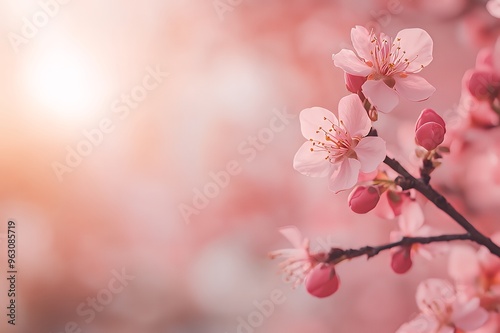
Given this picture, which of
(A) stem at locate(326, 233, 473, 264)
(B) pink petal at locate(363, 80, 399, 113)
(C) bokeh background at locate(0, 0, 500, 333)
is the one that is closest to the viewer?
(B) pink petal at locate(363, 80, 399, 113)

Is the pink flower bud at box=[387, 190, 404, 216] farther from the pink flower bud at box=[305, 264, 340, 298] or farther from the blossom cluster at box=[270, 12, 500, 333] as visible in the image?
the pink flower bud at box=[305, 264, 340, 298]

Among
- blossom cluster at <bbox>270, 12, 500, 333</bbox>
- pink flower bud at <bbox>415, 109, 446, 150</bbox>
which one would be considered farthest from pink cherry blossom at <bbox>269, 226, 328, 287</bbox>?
pink flower bud at <bbox>415, 109, 446, 150</bbox>

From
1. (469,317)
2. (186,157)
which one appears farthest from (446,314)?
(186,157)

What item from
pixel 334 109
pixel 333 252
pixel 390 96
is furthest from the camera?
pixel 334 109

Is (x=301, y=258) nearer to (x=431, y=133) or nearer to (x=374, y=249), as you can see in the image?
(x=374, y=249)

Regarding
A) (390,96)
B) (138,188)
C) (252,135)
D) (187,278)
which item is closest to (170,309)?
(187,278)

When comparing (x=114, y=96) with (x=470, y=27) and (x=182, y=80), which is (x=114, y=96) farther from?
(x=470, y=27)

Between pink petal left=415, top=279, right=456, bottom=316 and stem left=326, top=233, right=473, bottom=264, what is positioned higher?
stem left=326, top=233, right=473, bottom=264
